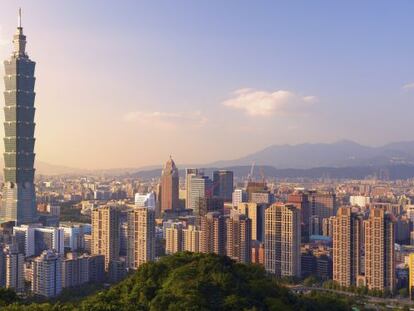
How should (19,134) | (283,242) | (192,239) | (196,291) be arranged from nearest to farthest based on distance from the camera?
(196,291)
(283,242)
(192,239)
(19,134)

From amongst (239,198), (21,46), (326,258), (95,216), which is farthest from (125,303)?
(239,198)

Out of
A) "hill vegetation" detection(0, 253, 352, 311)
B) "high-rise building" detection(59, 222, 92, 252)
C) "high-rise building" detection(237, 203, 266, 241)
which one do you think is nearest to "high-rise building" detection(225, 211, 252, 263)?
"high-rise building" detection(237, 203, 266, 241)

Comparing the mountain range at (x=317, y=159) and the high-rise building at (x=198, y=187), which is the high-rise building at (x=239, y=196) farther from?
the mountain range at (x=317, y=159)

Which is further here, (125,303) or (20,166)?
(20,166)

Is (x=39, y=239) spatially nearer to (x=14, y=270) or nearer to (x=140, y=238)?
(x=140, y=238)

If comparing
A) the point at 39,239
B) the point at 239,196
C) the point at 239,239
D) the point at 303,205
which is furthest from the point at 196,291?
the point at 239,196

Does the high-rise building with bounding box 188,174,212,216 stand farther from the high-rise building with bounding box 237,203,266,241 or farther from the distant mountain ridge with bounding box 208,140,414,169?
the distant mountain ridge with bounding box 208,140,414,169

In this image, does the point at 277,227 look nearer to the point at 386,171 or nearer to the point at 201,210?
the point at 201,210
